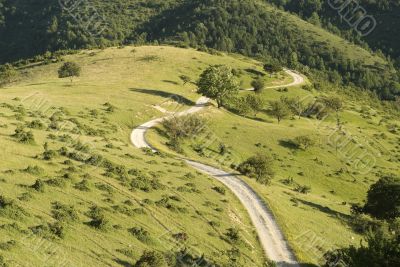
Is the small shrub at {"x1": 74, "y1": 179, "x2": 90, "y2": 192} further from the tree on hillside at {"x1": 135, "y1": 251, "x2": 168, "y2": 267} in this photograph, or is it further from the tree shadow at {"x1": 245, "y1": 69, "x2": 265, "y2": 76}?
the tree shadow at {"x1": 245, "y1": 69, "x2": 265, "y2": 76}

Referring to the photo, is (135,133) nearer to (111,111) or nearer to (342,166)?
(111,111)

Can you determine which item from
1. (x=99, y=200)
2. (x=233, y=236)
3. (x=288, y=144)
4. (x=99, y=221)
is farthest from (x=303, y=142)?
(x=99, y=221)

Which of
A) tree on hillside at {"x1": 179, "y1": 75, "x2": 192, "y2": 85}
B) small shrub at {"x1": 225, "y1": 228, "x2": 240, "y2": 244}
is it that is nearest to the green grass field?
small shrub at {"x1": 225, "y1": 228, "x2": 240, "y2": 244}

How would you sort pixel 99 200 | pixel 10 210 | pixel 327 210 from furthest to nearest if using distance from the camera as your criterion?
pixel 327 210
pixel 99 200
pixel 10 210

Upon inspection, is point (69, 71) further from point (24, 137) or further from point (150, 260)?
point (150, 260)

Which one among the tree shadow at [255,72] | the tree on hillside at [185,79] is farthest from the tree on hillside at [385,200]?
the tree shadow at [255,72]

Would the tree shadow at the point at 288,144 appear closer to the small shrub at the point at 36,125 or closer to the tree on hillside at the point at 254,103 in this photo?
the tree on hillside at the point at 254,103
